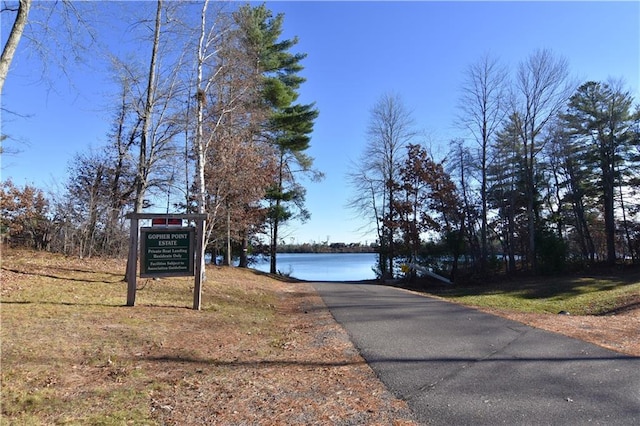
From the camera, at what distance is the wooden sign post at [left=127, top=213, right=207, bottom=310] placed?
29.1ft

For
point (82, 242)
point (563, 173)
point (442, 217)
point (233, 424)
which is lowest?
point (233, 424)

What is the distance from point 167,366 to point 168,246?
4513 mm

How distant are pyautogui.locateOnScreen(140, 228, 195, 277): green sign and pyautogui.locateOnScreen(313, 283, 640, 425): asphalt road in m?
3.94

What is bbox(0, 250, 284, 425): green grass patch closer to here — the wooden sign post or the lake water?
the wooden sign post

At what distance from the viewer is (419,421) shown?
3596mm

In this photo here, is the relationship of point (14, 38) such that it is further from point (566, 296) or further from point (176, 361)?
point (566, 296)

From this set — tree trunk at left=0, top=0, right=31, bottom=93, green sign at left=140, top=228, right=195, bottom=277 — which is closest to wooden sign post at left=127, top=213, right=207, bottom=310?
green sign at left=140, top=228, right=195, bottom=277

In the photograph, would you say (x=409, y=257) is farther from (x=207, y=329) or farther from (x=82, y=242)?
(x=207, y=329)

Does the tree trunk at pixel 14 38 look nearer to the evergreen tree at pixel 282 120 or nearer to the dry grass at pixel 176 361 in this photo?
the dry grass at pixel 176 361

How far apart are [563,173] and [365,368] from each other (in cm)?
3667

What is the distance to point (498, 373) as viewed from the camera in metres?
4.84

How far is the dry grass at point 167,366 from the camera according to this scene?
3736 millimetres

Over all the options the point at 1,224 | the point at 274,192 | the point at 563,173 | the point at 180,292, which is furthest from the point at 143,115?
the point at 563,173

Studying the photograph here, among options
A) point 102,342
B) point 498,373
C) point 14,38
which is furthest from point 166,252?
point 498,373
